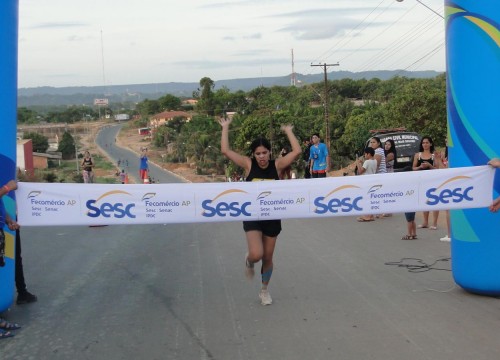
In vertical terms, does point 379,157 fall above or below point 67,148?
above

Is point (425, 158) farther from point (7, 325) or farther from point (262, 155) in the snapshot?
point (7, 325)

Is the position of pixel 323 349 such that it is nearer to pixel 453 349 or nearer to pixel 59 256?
pixel 453 349

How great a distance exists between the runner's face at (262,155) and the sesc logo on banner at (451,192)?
1.82 metres

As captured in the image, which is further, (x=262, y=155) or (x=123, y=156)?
(x=123, y=156)

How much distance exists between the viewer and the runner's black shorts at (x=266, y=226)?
6.74 metres

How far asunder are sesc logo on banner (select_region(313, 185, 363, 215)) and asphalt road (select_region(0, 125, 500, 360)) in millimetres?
1019

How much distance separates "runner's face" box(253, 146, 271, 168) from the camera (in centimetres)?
669

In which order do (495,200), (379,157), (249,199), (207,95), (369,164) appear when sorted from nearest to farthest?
1. (495,200)
2. (249,199)
3. (369,164)
4. (379,157)
5. (207,95)

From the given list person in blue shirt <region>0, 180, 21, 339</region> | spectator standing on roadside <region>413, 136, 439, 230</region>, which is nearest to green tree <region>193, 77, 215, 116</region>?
spectator standing on roadside <region>413, 136, 439, 230</region>

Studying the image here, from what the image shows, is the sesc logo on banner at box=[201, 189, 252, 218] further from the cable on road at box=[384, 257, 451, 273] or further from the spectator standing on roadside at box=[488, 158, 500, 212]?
the cable on road at box=[384, 257, 451, 273]

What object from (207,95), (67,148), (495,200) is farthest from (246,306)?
(67,148)

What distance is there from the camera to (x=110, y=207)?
674 cm

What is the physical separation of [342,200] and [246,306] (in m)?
1.59

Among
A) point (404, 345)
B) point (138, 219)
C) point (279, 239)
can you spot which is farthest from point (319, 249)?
point (404, 345)
